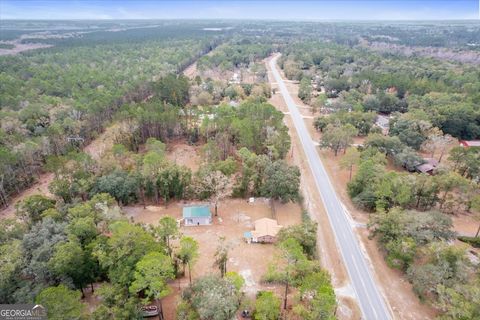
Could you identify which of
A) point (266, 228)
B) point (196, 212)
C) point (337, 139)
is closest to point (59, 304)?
point (196, 212)

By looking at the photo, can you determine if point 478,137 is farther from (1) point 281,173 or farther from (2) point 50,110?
(2) point 50,110

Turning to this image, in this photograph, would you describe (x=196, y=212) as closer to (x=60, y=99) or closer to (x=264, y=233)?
(x=264, y=233)

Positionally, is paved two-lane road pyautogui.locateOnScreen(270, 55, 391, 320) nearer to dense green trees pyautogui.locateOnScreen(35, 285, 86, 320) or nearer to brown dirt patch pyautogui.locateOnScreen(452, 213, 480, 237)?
brown dirt patch pyautogui.locateOnScreen(452, 213, 480, 237)

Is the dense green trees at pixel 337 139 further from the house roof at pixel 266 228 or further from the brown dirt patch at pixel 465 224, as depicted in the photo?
the house roof at pixel 266 228

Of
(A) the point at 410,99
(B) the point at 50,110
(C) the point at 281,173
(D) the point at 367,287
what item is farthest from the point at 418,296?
(B) the point at 50,110

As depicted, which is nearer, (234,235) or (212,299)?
(212,299)
